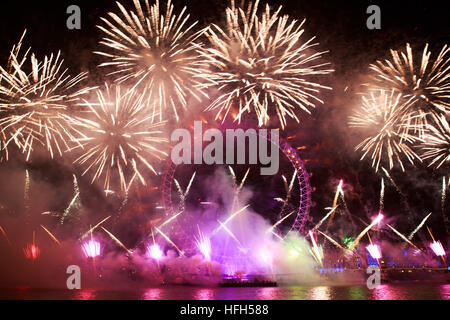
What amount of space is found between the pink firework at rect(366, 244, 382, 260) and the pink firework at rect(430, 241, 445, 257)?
424 centimetres

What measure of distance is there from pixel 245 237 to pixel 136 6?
23.2 meters

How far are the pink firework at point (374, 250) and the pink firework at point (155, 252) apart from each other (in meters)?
17.5

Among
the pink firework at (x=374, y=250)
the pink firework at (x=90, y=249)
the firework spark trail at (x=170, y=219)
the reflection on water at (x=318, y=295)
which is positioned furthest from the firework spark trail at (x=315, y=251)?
the pink firework at (x=90, y=249)

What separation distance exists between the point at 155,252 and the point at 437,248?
22.6 meters

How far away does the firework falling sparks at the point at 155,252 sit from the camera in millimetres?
31766

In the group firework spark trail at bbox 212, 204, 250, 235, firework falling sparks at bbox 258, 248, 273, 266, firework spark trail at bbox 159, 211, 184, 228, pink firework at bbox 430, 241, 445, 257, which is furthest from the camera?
firework falling sparks at bbox 258, 248, 273, 266

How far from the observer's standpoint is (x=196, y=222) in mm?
31938

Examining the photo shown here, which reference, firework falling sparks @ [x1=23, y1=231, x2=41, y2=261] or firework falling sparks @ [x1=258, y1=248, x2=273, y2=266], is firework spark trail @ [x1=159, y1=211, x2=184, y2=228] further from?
firework falling sparks @ [x1=23, y1=231, x2=41, y2=261]

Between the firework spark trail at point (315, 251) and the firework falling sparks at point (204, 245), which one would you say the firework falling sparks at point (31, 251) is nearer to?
the firework falling sparks at point (204, 245)

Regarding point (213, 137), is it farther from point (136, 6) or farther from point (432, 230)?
point (432, 230)

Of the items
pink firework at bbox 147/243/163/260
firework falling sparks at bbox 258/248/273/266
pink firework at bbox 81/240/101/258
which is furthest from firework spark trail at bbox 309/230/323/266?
pink firework at bbox 81/240/101/258

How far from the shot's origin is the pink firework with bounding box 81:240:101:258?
31.7 meters

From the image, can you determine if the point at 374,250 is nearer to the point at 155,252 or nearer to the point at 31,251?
the point at 155,252

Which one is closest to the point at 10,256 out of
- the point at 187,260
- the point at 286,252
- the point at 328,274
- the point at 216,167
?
the point at 187,260
